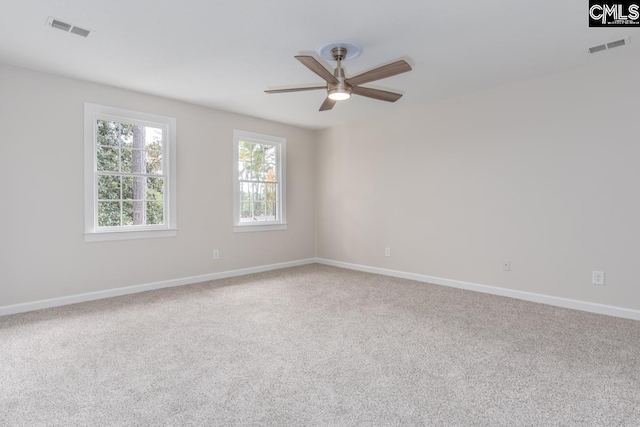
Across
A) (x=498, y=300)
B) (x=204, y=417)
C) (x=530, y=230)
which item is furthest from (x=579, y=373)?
(x=204, y=417)

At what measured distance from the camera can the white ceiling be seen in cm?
248

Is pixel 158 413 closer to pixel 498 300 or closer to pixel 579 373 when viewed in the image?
pixel 579 373

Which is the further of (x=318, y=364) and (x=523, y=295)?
(x=523, y=295)

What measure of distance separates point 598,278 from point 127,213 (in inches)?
208

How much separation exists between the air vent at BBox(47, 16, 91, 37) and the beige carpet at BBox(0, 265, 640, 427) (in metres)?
2.49

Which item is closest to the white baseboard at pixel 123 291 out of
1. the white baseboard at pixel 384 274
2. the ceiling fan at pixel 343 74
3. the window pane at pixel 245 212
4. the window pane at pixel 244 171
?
the white baseboard at pixel 384 274

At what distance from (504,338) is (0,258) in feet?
15.4

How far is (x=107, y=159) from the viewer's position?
4.09 m

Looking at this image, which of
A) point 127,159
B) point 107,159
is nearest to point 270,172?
point 127,159

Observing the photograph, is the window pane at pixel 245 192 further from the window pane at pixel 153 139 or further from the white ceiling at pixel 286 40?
the white ceiling at pixel 286 40

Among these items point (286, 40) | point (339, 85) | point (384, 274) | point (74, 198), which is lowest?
point (384, 274)

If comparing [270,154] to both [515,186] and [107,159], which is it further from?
[515,186]

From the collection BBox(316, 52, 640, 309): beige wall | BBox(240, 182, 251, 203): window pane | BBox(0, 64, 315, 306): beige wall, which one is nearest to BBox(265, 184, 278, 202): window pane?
BBox(240, 182, 251, 203): window pane

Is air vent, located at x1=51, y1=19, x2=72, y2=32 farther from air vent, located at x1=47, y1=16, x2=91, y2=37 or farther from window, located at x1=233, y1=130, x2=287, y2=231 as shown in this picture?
window, located at x1=233, y1=130, x2=287, y2=231
